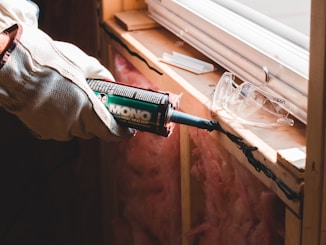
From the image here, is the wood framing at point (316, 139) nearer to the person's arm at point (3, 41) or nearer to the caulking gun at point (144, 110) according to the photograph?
the caulking gun at point (144, 110)

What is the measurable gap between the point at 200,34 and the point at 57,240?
1063 millimetres

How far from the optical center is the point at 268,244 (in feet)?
3.26

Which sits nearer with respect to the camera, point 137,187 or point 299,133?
point 299,133

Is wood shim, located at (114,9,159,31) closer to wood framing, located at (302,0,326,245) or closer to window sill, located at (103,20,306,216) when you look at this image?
window sill, located at (103,20,306,216)

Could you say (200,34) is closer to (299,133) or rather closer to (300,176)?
(299,133)

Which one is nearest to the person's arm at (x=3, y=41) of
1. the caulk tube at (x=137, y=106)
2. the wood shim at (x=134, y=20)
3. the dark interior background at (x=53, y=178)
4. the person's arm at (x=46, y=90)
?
the person's arm at (x=46, y=90)

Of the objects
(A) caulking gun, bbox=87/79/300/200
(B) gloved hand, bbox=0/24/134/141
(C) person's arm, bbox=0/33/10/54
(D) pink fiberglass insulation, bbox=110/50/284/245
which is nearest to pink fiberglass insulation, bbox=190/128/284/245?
(D) pink fiberglass insulation, bbox=110/50/284/245

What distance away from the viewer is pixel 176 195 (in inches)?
54.1

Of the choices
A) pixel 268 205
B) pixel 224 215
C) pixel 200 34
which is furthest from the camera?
pixel 200 34

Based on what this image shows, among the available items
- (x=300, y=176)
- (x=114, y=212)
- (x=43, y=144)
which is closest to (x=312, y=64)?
(x=300, y=176)

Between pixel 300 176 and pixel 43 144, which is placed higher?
pixel 300 176

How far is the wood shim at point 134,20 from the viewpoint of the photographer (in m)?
1.60

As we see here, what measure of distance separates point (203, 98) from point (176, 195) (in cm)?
32

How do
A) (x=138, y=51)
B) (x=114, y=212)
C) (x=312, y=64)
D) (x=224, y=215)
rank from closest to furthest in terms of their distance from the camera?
(x=312, y=64) → (x=224, y=215) → (x=138, y=51) → (x=114, y=212)
